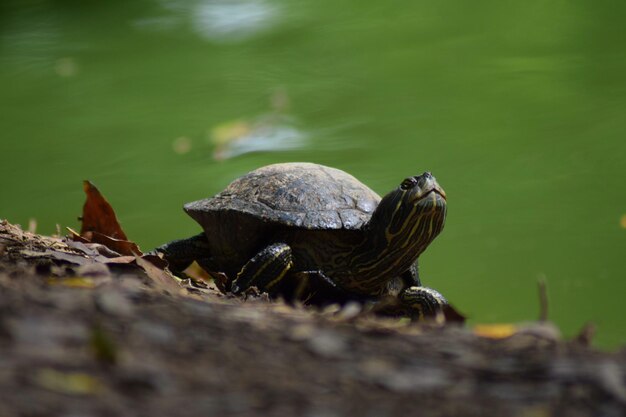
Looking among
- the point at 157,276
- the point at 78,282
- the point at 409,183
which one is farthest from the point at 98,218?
the point at 78,282

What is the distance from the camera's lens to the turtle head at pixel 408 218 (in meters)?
2.87

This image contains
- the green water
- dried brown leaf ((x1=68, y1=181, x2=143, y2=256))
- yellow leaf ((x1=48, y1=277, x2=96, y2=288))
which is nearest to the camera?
yellow leaf ((x1=48, y1=277, x2=96, y2=288))

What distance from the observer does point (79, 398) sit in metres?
1.16

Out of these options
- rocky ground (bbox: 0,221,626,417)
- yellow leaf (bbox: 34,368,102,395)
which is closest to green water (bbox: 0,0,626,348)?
rocky ground (bbox: 0,221,626,417)

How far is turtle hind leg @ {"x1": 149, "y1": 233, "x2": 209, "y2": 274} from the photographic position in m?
3.21

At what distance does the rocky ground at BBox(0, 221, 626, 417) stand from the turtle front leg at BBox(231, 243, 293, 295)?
119cm

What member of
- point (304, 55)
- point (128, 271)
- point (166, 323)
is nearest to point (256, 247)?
point (128, 271)

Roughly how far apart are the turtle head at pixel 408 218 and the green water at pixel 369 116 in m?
1.13

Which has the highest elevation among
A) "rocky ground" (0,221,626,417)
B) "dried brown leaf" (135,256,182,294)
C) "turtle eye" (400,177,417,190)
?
"turtle eye" (400,177,417,190)

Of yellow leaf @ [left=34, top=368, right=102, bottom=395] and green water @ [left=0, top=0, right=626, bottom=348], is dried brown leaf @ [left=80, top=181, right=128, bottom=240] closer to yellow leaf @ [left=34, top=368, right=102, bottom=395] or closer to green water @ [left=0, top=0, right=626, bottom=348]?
green water @ [left=0, top=0, right=626, bottom=348]

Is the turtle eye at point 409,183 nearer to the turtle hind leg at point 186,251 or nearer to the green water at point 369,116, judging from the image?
the turtle hind leg at point 186,251

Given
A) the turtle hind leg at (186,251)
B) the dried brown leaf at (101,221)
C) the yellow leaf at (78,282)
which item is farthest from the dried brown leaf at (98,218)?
the yellow leaf at (78,282)

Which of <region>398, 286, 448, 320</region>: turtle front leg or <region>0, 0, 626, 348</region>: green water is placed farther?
<region>0, 0, 626, 348</region>: green water

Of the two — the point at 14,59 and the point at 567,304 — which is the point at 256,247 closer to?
the point at 567,304
